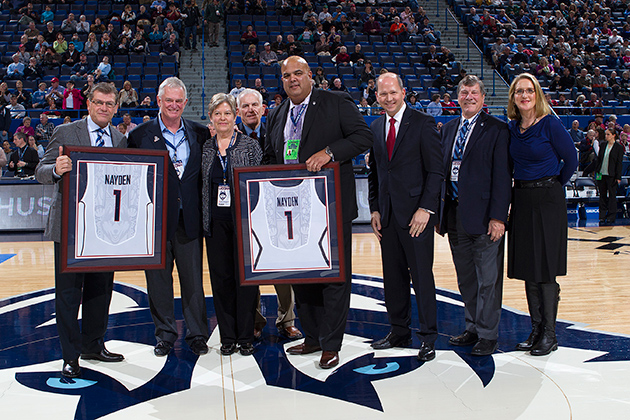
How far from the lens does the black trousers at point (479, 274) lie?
136 inches

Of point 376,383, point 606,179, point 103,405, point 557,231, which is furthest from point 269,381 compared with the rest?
point 606,179

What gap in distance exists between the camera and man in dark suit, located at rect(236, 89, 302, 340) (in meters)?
3.90

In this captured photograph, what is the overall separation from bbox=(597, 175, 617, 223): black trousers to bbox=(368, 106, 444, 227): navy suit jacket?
782 centimetres

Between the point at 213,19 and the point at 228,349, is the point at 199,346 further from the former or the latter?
the point at 213,19

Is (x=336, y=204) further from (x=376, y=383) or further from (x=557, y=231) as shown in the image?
(x=557, y=231)

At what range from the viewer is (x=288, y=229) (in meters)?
3.24

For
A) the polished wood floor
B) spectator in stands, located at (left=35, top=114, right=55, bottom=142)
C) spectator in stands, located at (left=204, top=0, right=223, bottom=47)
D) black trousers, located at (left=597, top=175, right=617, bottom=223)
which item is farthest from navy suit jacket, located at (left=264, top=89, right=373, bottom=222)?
spectator in stands, located at (left=204, top=0, right=223, bottom=47)

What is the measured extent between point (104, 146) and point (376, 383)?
80.6 inches

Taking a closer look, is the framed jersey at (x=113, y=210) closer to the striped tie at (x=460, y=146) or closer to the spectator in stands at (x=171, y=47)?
the striped tie at (x=460, y=146)

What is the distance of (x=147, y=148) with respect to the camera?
3410 mm

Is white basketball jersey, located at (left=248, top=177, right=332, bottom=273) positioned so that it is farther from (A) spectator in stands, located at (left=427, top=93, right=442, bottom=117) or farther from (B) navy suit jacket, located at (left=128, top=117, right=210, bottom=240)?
(A) spectator in stands, located at (left=427, top=93, right=442, bottom=117)

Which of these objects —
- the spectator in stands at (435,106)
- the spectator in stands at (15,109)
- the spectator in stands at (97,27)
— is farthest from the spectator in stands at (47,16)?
the spectator in stands at (435,106)

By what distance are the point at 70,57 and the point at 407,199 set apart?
12.7 metres

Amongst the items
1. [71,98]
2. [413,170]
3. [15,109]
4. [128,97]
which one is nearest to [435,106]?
[128,97]
